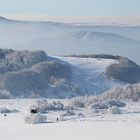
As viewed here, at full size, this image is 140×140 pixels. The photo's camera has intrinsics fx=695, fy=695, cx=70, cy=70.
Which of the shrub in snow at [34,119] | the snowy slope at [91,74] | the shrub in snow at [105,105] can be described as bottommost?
the snowy slope at [91,74]

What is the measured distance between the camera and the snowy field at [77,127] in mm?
32812

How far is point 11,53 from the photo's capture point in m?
111

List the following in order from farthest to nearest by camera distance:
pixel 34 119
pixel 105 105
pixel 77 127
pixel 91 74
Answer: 1. pixel 91 74
2. pixel 105 105
3. pixel 34 119
4. pixel 77 127

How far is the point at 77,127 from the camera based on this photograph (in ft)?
122

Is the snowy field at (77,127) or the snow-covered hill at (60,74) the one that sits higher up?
the snowy field at (77,127)

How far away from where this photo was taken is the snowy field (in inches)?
1292

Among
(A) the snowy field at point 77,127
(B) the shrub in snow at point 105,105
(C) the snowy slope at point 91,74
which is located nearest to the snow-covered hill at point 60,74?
(C) the snowy slope at point 91,74

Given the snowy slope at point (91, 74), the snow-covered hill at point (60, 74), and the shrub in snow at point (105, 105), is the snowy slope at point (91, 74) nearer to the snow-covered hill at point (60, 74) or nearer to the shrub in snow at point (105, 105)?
the snow-covered hill at point (60, 74)

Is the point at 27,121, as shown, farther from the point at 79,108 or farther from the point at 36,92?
the point at 36,92

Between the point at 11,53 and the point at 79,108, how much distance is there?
58.7 meters

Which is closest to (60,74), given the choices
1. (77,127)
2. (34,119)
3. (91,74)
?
(91,74)

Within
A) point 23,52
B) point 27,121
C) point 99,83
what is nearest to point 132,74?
point 99,83

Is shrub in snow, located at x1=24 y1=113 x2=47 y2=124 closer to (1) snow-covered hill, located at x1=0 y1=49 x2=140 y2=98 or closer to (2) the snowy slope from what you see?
(1) snow-covered hill, located at x1=0 y1=49 x2=140 y2=98

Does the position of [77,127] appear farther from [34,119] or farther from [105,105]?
[105,105]
